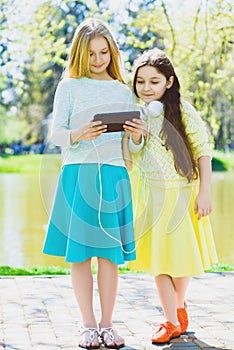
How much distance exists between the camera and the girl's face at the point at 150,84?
3.53 meters

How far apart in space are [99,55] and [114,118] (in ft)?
1.08

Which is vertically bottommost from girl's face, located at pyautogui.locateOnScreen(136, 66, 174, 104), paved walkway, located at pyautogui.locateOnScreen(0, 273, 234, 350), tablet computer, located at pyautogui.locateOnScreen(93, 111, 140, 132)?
paved walkway, located at pyautogui.locateOnScreen(0, 273, 234, 350)

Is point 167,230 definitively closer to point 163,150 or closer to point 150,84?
point 163,150

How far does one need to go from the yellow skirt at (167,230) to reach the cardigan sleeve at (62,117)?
0.39m

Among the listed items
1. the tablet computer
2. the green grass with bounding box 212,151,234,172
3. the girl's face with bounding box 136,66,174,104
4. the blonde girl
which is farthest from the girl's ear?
the green grass with bounding box 212,151,234,172

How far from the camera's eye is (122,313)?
418 cm

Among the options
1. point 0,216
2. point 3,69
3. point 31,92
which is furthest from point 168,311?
point 31,92

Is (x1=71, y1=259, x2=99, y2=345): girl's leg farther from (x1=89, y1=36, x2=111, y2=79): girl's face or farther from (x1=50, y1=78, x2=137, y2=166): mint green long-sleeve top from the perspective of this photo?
(x1=89, y1=36, x2=111, y2=79): girl's face

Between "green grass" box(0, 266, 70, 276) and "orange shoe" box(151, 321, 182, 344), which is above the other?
"orange shoe" box(151, 321, 182, 344)

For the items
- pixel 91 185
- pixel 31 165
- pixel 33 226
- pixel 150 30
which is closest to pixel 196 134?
pixel 91 185

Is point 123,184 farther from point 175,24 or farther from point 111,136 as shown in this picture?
point 175,24

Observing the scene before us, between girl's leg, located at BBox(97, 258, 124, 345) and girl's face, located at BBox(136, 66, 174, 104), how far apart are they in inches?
30.6

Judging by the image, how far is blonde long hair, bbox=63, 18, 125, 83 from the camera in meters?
3.42

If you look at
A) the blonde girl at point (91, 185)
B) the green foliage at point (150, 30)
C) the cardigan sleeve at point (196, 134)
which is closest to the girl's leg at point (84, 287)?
the blonde girl at point (91, 185)
